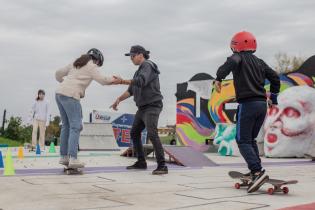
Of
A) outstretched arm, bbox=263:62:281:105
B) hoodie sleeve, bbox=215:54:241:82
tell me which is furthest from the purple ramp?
hoodie sleeve, bbox=215:54:241:82

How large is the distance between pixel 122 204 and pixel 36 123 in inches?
371

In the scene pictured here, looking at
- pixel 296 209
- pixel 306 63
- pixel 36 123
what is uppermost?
pixel 306 63

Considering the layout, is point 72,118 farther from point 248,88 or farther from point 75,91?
point 248,88

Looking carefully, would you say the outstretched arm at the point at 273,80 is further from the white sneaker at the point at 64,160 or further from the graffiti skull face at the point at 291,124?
the graffiti skull face at the point at 291,124

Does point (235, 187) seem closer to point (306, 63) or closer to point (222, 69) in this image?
point (222, 69)

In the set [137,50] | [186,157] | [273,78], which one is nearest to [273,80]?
[273,78]

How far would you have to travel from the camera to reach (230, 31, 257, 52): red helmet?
4.36 meters

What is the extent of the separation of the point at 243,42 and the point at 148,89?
196 centimetres

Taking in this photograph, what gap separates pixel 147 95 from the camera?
5957 millimetres

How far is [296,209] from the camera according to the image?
2.96 m

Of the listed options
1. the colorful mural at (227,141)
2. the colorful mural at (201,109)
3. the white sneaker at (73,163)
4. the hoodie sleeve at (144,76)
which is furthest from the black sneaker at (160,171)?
the colorful mural at (201,109)

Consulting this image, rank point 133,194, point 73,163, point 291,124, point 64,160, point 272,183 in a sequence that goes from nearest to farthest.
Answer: point 133,194 → point 272,183 → point 73,163 → point 64,160 → point 291,124

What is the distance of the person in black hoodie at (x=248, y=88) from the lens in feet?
13.8

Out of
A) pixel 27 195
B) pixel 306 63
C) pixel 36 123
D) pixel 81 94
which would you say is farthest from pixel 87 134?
pixel 27 195
